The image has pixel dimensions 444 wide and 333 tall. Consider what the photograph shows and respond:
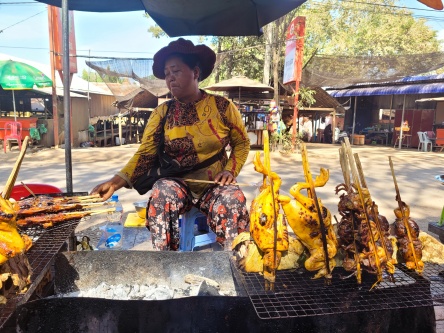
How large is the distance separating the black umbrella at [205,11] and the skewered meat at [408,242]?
211 cm

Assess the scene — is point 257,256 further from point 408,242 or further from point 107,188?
point 107,188

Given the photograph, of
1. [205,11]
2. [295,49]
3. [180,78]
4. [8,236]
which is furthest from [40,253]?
[295,49]

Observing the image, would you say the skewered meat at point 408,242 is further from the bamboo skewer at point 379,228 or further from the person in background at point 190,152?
the person in background at point 190,152

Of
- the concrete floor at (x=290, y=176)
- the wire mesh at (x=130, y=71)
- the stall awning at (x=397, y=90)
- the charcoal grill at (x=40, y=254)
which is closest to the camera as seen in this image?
the charcoal grill at (x=40, y=254)

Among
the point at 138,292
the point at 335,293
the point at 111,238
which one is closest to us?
the point at 335,293

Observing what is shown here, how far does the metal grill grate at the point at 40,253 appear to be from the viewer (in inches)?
54.0

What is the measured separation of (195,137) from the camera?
2891 millimetres

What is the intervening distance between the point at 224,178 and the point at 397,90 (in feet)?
61.1

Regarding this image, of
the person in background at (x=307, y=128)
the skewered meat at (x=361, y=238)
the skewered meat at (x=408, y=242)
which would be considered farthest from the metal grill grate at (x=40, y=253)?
the person in background at (x=307, y=128)

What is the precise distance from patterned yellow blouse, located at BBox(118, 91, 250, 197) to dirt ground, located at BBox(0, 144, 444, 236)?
194 cm

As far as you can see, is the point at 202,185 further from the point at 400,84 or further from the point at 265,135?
the point at 400,84

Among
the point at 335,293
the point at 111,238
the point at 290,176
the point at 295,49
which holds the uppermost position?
the point at 295,49

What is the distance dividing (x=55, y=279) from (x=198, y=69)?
78.4 inches

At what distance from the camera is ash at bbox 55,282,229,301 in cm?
205
